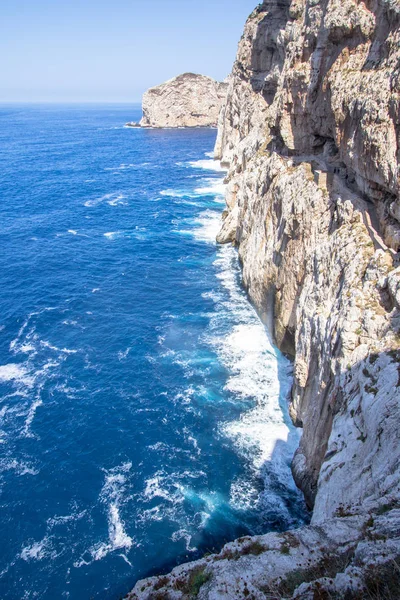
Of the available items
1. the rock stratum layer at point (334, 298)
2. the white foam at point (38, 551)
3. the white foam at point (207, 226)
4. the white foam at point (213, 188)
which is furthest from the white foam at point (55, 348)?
the white foam at point (213, 188)

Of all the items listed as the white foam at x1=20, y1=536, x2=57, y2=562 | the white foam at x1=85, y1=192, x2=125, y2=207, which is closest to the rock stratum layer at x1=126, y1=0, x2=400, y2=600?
the white foam at x1=20, y1=536, x2=57, y2=562

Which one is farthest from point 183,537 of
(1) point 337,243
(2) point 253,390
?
(1) point 337,243

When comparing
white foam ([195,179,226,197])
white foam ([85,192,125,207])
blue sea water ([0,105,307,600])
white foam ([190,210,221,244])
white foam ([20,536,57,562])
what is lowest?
white foam ([20,536,57,562])

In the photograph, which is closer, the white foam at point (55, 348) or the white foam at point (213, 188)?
the white foam at point (55, 348)

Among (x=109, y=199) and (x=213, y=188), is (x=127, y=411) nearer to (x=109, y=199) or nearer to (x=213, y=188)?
(x=109, y=199)

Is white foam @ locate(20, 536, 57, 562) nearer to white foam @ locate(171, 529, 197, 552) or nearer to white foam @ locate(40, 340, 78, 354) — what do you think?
white foam @ locate(171, 529, 197, 552)

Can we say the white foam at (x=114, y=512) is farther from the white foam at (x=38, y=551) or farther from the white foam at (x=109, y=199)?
the white foam at (x=109, y=199)
